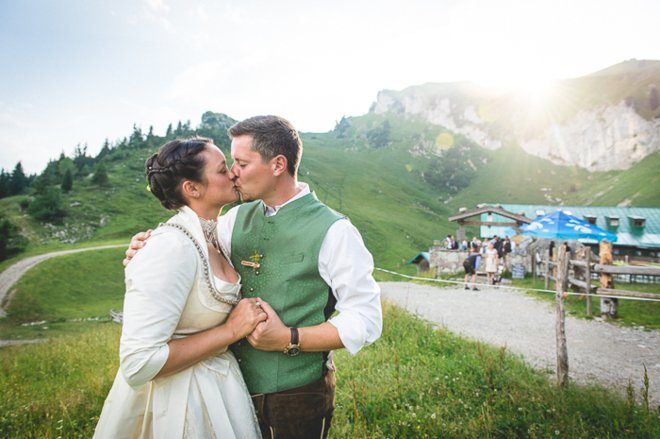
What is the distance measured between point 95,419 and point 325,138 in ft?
499

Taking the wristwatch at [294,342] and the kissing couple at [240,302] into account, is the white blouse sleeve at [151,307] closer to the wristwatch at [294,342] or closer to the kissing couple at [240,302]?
the kissing couple at [240,302]

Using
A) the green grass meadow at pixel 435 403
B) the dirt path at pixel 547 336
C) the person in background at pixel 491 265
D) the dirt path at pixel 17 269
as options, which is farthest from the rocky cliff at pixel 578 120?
the dirt path at pixel 17 269

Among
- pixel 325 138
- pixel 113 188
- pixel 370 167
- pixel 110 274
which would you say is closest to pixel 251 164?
pixel 110 274

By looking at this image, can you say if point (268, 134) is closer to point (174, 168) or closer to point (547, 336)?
point (174, 168)

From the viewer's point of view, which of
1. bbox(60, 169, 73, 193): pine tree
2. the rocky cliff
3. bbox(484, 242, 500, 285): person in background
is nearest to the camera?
bbox(484, 242, 500, 285): person in background

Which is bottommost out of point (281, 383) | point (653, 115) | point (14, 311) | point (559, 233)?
point (14, 311)

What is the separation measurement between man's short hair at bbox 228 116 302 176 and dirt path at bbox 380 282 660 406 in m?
4.55

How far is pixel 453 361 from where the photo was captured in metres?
6.22

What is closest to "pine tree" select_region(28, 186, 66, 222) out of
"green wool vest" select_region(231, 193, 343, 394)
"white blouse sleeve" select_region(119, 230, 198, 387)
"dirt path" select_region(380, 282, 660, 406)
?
"dirt path" select_region(380, 282, 660, 406)

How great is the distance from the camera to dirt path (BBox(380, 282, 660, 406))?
274 inches

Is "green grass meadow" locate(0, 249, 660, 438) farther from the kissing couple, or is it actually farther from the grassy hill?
the grassy hill

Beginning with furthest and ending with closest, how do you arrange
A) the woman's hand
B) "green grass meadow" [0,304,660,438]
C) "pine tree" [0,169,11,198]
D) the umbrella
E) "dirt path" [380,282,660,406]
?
"pine tree" [0,169,11,198] → the umbrella → "dirt path" [380,282,660,406] → "green grass meadow" [0,304,660,438] → the woman's hand

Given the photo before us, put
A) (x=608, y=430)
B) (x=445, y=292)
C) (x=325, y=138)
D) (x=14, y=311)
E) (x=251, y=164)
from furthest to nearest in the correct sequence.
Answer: (x=325, y=138)
(x=14, y=311)
(x=445, y=292)
(x=608, y=430)
(x=251, y=164)

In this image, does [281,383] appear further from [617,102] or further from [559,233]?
[617,102]
